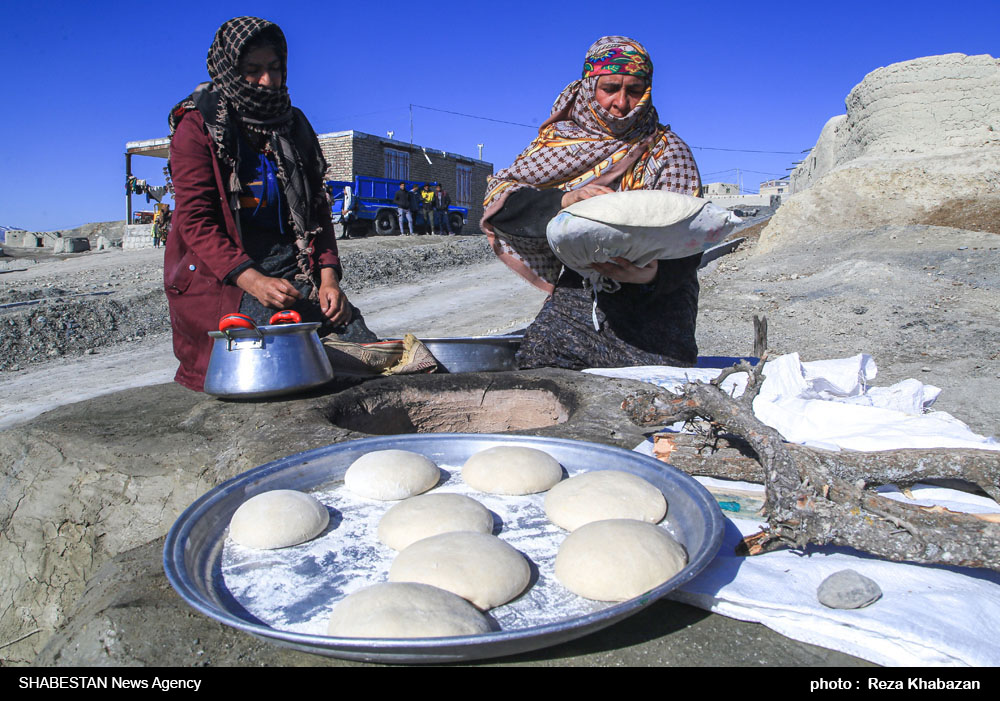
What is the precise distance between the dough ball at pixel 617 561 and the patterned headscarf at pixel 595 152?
189cm

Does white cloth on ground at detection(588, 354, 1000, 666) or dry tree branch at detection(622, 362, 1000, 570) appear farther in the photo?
dry tree branch at detection(622, 362, 1000, 570)

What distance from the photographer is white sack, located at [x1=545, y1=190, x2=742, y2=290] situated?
6.97 feet

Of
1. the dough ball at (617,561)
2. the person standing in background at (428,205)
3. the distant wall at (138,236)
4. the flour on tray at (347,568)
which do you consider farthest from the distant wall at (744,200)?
the dough ball at (617,561)

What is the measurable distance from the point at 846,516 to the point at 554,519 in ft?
1.93

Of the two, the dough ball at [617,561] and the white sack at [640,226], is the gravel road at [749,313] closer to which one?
the white sack at [640,226]

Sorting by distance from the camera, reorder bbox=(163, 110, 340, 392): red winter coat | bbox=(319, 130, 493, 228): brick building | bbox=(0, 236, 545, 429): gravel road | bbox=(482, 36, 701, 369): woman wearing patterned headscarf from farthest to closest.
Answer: bbox=(319, 130, 493, 228): brick building, bbox=(0, 236, 545, 429): gravel road, bbox=(482, 36, 701, 369): woman wearing patterned headscarf, bbox=(163, 110, 340, 392): red winter coat

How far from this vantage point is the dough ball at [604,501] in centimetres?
140

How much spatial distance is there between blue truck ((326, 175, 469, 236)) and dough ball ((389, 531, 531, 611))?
1517 centimetres

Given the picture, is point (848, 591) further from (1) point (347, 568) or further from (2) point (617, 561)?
(1) point (347, 568)

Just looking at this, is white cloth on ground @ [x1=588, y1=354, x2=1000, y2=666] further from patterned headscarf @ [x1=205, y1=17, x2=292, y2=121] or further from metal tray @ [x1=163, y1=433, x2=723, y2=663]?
patterned headscarf @ [x1=205, y1=17, x2=292, y2=121]

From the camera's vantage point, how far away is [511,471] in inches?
63.2

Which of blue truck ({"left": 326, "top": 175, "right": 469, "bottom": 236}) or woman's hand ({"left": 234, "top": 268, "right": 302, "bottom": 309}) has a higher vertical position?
blue truck ({"left": 326, "top": 175, "right": 469, "bottom": 236})

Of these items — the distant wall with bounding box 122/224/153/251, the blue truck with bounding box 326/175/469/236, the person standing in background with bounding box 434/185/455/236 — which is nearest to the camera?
the blue truck with bounding box 326/175/469/236

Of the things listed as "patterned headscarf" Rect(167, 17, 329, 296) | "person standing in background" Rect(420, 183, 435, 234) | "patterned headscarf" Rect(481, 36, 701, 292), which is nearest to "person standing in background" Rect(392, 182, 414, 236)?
"person standing in background" Rect(420, 183, 435, 234)
